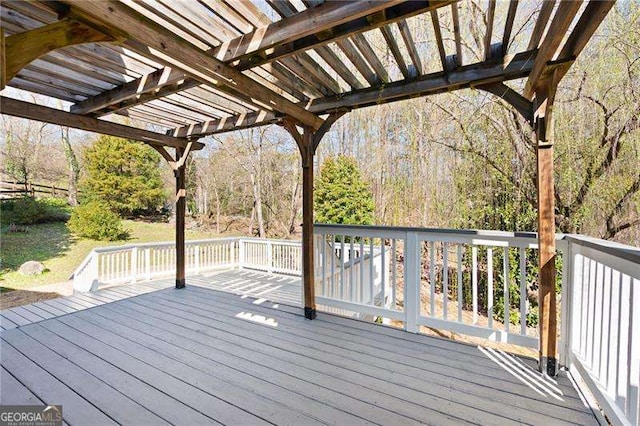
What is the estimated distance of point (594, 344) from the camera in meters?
1.93

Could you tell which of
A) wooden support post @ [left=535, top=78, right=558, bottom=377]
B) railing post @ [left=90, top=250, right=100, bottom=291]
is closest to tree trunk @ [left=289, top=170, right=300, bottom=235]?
railing post @ [left=90, top=250, right=100, bottom=291]

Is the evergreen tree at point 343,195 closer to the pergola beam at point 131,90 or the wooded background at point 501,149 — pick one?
the wooded background at point 501,149

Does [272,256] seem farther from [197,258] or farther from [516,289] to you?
[516,289]

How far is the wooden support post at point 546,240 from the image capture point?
7.22 ft

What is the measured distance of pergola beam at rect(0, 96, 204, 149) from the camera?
9.57 ft

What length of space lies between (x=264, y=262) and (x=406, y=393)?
531cm

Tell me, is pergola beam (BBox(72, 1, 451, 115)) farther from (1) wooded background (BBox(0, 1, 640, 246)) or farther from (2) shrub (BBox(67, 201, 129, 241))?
(2) shrub (BBox(67, 201, 129, 241))

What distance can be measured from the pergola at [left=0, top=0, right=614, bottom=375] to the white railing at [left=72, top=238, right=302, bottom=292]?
269 centimetres

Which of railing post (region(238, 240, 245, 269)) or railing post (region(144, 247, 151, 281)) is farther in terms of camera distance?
railing post (region(238, 240, 245, 269))

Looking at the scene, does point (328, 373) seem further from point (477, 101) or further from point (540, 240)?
A: point (477, 101)

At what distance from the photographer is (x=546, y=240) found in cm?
224

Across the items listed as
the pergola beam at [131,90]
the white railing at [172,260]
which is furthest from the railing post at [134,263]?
the pergola beam at [131,90]

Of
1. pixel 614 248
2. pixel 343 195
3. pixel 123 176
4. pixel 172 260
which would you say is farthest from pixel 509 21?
pixel 123 176

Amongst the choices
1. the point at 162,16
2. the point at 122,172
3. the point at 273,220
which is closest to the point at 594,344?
the point at 162,16
